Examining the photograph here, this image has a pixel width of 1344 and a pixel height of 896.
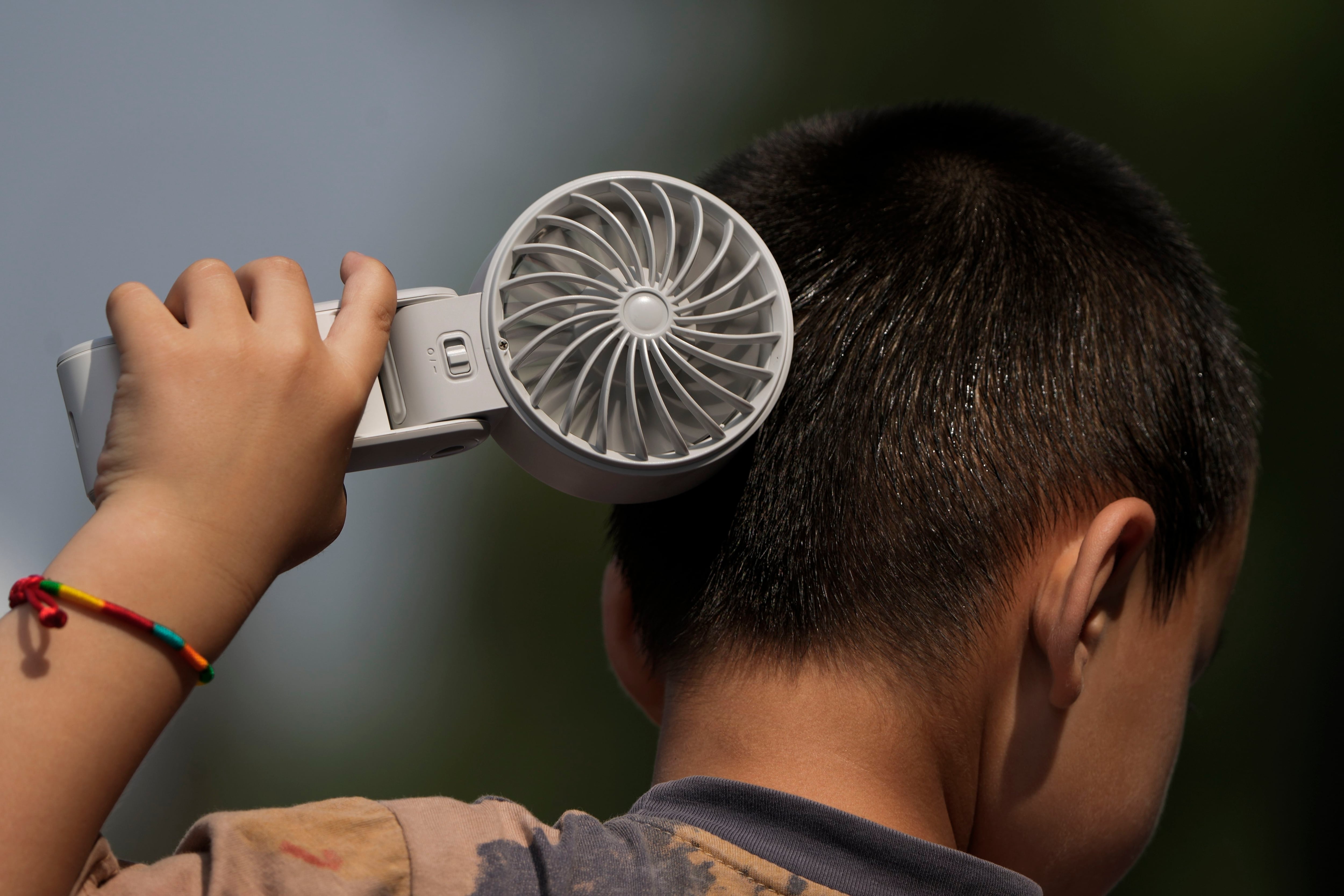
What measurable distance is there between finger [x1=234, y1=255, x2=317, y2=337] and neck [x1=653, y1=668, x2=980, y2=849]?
1.28 ft

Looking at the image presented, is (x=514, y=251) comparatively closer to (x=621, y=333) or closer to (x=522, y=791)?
(x=621, y=333)

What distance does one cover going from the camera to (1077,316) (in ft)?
2.49

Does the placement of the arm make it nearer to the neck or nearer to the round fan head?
the round fan head

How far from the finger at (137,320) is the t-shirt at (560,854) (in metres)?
0.27

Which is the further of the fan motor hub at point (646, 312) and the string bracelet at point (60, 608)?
the fan motor hub at point (646, 312)

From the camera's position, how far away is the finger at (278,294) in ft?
1.82

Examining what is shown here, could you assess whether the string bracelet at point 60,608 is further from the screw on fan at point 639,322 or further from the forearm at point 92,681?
the screw on fan at point 639,322

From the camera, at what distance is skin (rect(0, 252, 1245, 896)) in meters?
0.48

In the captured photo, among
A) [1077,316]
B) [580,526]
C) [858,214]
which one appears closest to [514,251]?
[858,214]

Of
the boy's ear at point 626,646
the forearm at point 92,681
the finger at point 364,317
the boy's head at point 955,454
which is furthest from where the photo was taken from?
the boy's ear at point 626,646

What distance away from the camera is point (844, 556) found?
2.31 feet

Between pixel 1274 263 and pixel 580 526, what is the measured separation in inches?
126

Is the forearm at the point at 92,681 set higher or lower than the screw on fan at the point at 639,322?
lower

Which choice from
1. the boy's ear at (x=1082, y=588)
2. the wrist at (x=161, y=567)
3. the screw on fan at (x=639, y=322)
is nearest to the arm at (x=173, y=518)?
the wrist at (x=161, y=567)
